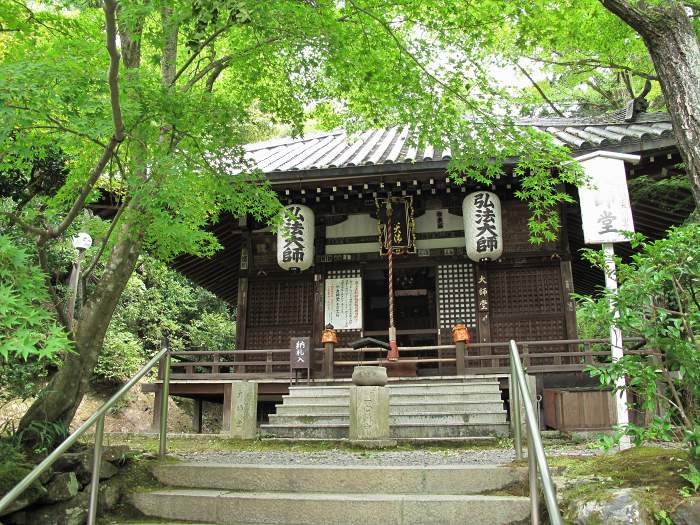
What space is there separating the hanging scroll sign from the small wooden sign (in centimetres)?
263

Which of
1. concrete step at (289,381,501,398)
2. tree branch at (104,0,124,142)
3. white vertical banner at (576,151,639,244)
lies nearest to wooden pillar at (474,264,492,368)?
concrete step at (289,381,501,398)

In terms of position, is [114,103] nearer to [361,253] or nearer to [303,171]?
[303,171]

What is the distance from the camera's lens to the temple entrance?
14102mm

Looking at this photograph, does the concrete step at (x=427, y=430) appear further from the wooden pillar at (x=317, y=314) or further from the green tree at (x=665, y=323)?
the green tree at (x=665, y=323)

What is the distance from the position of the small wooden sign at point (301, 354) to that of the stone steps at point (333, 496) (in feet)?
16.7

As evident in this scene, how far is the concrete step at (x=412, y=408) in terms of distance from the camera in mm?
8008

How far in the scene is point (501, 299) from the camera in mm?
10703

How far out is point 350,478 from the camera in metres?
4.29

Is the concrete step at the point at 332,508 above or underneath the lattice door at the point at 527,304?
underneath

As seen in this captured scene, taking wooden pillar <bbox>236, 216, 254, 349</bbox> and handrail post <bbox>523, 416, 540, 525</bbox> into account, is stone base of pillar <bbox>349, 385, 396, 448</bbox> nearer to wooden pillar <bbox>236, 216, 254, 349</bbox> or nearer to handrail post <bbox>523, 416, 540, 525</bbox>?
handrail post <bbox>523, 416, 540, 525</bbox>

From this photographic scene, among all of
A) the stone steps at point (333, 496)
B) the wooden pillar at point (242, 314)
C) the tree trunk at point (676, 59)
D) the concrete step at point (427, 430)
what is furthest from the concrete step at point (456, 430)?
the wooden pillar at point (242, 314)

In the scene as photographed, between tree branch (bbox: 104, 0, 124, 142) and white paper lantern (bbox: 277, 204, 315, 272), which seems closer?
tree branch (bbox: 104, 0, 124, 142)

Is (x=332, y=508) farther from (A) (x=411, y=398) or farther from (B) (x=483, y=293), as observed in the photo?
(B) (x=483, y=293)

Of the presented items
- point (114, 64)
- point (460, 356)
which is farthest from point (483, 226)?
point (114, 64)
